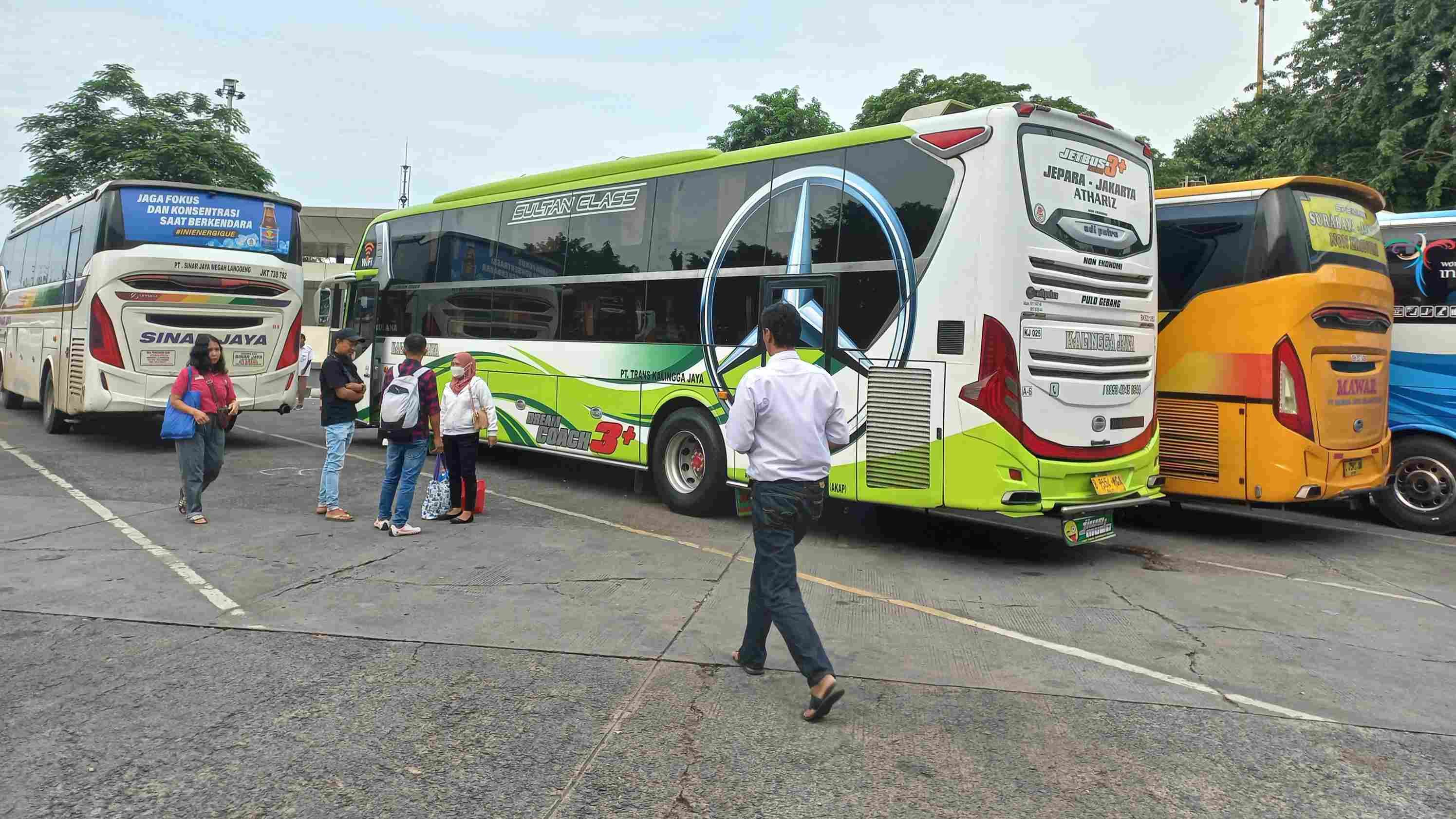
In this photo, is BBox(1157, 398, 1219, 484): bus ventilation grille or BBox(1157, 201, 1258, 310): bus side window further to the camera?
BBox(1157, 398, 1219, 484): bus ventilation grille

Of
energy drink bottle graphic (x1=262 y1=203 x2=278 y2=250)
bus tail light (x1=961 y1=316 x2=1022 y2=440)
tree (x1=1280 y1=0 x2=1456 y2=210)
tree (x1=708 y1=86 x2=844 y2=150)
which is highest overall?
tree (x1=708 y1=86 x2=844 y2=150)

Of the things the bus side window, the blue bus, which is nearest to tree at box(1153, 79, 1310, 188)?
the blue bus

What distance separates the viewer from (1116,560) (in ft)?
26.8

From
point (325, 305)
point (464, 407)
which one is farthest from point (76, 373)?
point (464, 407)

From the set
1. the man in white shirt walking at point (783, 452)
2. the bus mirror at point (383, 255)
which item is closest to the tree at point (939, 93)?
the bus mirror at point (383, 255)

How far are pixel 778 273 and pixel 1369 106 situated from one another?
13.2 metres

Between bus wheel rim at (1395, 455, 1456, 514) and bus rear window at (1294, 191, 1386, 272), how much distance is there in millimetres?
1966

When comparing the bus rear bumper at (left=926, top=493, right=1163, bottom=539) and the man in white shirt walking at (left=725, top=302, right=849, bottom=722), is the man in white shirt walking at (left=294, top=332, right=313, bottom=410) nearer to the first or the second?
the bus rear bumper at (left=926, top=493, right=1163, bottom=539)

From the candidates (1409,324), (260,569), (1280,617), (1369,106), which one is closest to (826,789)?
(1280,617)

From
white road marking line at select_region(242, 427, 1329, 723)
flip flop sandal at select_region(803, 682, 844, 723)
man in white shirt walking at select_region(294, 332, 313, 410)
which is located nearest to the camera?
flip flop sandal at select_region(803, 682, 844, 723)

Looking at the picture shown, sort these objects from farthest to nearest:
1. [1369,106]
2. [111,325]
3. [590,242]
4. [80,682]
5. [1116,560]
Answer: [1369,106] < [111,325] < [590,242] < [1116,560] < [80,682]

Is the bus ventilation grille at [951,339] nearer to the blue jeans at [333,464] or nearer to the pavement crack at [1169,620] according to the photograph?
the pavement crack at [1169,620]

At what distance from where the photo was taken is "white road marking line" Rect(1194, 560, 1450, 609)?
6.92 metres

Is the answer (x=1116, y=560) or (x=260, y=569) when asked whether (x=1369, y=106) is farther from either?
(x=260, y=569)
